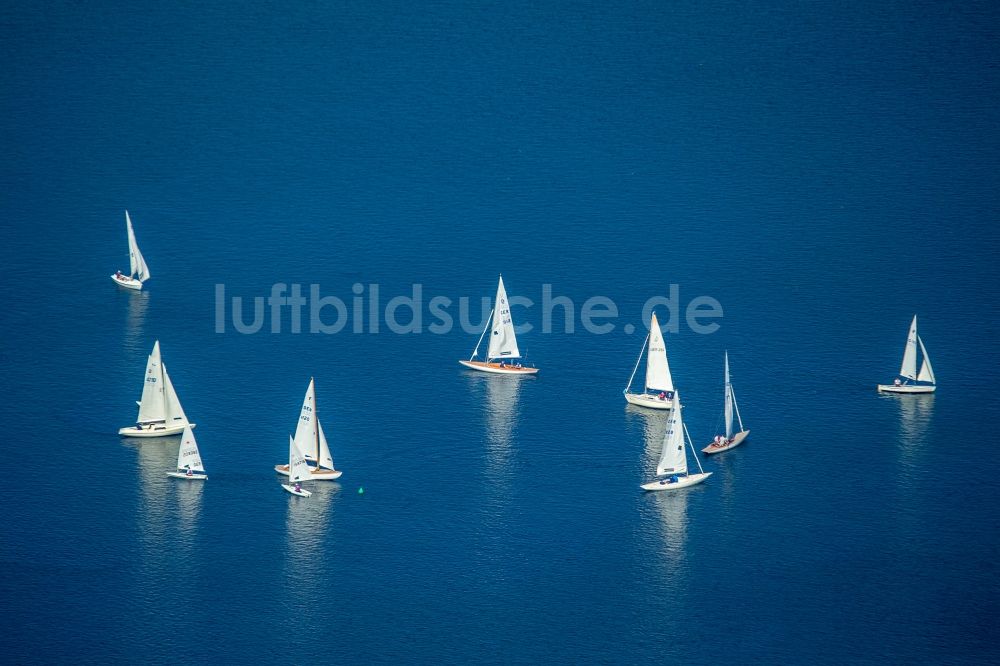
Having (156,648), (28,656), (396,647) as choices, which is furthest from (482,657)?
(28,656)

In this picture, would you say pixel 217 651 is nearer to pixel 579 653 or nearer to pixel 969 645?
pixel 579 653

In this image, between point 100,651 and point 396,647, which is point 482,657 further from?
point 100,651

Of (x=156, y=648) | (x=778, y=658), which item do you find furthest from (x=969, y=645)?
(x=156, y=648)

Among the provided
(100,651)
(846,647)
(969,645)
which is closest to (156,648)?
(100,651)

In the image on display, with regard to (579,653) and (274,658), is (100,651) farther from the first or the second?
(579,653)

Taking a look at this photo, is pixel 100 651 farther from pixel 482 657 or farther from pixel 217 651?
pixel 482 657

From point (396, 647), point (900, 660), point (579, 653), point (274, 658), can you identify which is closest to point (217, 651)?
point (274, 658)
